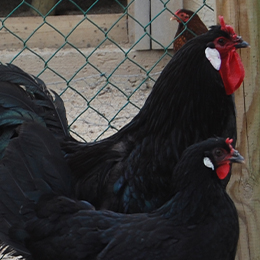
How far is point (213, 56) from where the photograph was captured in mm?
2881

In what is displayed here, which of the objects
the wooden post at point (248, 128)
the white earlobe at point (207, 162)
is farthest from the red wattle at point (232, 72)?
the white earlobe at point (207, 162)

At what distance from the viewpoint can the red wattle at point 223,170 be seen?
8.69 ft

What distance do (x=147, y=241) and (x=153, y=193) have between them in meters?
0.42

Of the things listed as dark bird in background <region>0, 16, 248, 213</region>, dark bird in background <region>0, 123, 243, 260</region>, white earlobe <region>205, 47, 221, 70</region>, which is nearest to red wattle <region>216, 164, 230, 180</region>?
dark bird in background <region>0, 123, 243, 260</region>

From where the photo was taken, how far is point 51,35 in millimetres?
6309

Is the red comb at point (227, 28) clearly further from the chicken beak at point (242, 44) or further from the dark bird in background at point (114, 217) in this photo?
the dark bird in background at point (114, 217)

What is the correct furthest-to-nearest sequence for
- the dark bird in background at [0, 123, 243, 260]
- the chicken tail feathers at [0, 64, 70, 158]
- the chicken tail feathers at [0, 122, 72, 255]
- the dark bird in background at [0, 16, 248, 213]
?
the chicken tail feathers at [0, 64, 70, 158]
the dark bird in background at [0, 16, 248, 213]
the chicken tail feathers at [0, 122, 72, 255]
the dark bird in background at [0, 123, 243, 260]

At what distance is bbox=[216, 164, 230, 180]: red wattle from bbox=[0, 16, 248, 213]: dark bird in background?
17 cm

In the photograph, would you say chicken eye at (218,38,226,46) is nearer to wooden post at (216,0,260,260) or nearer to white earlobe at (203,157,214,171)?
wooden post at (216,0,260,260)

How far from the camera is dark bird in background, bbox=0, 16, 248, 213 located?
2891 millimetres

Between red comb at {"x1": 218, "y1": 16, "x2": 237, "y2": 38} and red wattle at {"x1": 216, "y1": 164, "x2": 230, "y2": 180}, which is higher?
red comb at {"x1": 218, "y1": 16, "x2": 237, "y2": 38}

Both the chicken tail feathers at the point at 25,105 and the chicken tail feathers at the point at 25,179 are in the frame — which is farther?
the chicken tail feathers at the point at 25,105

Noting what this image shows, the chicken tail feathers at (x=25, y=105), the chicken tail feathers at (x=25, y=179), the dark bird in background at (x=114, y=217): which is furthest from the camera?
the chicken tail feathers at (x=25, y=105)

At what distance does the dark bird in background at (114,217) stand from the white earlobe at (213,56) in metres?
0.42
